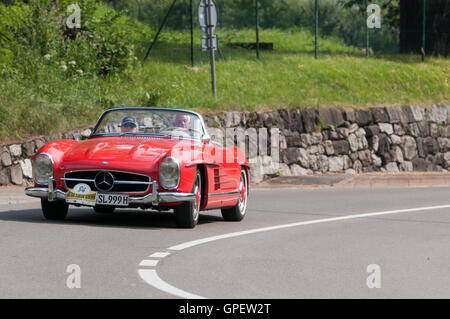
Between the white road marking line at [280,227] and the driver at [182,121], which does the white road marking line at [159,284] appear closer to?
the white road marking line at [280,227]

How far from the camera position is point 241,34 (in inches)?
1332

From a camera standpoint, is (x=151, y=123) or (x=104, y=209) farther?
(x=104, y=209)

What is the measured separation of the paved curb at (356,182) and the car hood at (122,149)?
8749 millimetres

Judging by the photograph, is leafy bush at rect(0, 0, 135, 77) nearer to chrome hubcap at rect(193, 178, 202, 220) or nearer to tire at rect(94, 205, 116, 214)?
tire at rect(94, 205, 116, 214)

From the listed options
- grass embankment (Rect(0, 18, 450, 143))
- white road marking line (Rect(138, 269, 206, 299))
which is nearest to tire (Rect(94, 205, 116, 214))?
white road marking line (Rect(138, 269, 206, 299))

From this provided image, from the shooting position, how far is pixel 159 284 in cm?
715

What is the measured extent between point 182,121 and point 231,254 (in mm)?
3526

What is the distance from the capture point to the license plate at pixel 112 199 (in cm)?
1058

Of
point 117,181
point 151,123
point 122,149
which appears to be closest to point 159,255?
point 117,181

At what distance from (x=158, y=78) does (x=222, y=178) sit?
14.3 m

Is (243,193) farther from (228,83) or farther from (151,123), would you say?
(228,83)

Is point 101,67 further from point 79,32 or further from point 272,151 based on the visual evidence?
point 272,151
